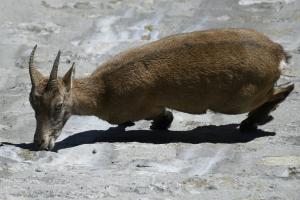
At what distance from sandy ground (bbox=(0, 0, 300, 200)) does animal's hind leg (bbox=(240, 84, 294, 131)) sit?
0.15 meters

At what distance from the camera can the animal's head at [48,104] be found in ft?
34.6

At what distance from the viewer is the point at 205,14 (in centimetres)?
1695

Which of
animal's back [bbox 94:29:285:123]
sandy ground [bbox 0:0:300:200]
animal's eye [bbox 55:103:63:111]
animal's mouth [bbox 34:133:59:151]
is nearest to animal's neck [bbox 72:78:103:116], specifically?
animal's back [bbox 94:29:285:123]

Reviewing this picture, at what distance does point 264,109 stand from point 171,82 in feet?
5.36

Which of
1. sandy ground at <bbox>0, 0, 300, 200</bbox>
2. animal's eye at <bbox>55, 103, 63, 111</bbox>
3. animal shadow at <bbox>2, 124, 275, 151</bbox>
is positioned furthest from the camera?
animal shadow at <bbox>2, 124, 275, 151</bbox>

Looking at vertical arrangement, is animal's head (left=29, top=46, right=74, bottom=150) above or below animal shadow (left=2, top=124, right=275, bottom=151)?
above

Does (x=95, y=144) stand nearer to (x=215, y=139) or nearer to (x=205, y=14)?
(x=215, y=139)

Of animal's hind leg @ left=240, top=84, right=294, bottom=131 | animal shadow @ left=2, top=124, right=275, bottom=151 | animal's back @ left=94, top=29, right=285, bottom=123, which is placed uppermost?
animal's back @ left=94, top=29, right=285, bottom=123

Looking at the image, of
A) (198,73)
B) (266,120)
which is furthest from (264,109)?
(198,73)

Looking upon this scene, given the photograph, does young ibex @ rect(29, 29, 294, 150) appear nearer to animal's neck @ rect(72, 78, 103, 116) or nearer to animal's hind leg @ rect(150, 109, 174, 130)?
animal's neck @ rect(72, 78, 103, 116)

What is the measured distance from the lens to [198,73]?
1084cm

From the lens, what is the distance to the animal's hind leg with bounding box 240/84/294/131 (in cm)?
1141

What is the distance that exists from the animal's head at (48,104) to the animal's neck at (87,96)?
250 mm

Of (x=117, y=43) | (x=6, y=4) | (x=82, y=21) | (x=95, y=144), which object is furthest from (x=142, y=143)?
(x=6, y=4)
